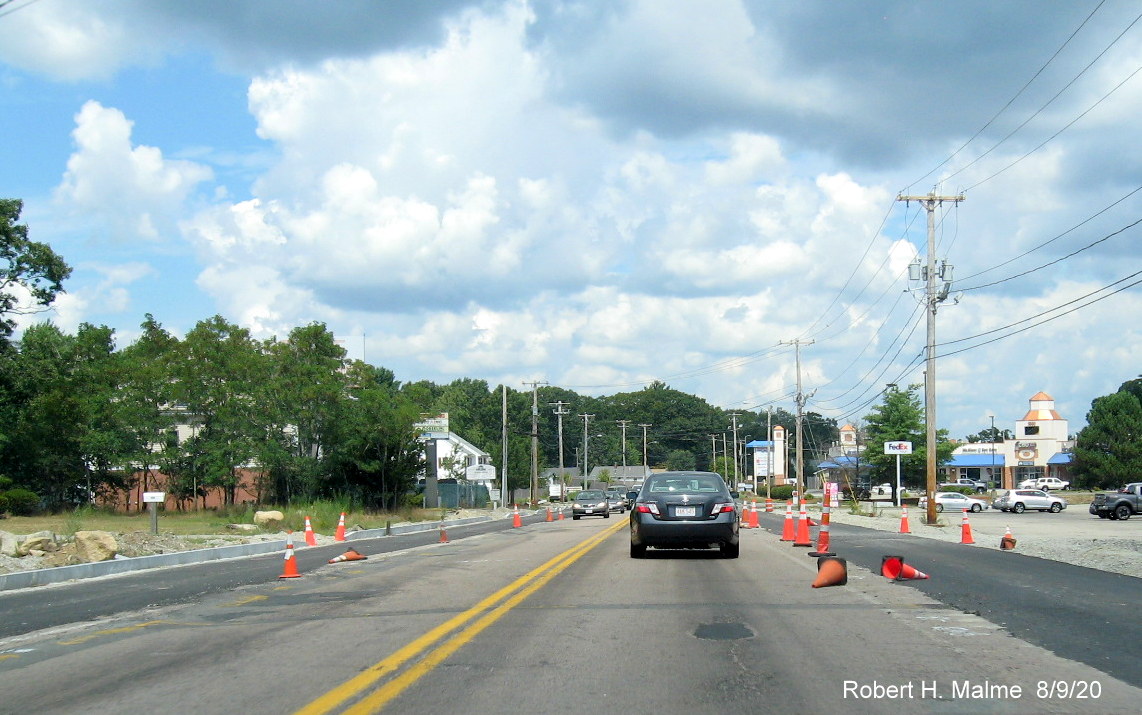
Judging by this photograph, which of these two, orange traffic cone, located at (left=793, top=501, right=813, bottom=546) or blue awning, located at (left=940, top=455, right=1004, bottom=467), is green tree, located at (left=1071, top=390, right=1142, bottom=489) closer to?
blue awning, located at (left=940, top=455, right=1004, bottom=467)

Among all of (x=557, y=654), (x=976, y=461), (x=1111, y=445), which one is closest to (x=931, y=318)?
(x=557, y=654)

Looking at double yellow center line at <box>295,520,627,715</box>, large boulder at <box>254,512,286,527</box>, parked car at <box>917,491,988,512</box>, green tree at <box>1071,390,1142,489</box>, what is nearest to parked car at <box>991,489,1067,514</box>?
parked car at <box>917,491,988,512</box>

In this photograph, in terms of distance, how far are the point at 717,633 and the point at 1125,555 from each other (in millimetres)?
14241

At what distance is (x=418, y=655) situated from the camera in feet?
27.1

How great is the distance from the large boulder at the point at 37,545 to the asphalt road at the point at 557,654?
7.37 m

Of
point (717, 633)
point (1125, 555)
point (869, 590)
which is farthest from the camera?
point (1125, 555)

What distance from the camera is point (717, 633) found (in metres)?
9.26

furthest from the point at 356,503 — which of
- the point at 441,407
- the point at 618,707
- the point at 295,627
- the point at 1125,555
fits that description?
the point at 441,407

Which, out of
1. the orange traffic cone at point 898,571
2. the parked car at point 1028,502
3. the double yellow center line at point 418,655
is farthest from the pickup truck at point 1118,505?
the double yellow center line at point 418,655

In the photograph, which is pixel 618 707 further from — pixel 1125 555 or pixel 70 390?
pixel 70 390

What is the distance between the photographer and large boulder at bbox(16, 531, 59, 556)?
61.1 feet

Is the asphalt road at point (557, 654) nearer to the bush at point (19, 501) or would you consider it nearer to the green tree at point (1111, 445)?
the bush at point (19, 501)

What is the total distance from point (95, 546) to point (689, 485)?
11533 millimetres

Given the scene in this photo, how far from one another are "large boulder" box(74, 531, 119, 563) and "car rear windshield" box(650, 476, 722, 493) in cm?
1061
